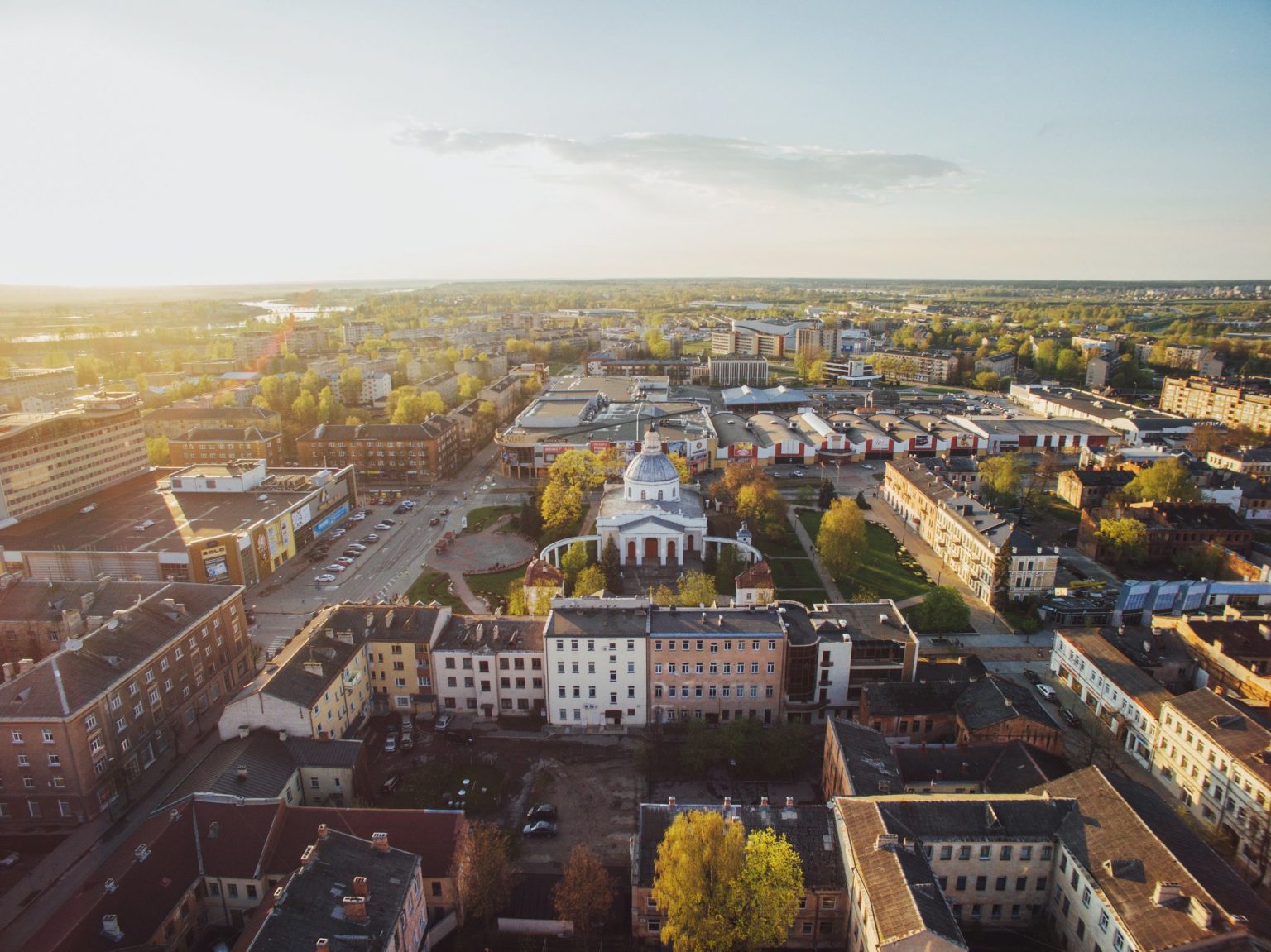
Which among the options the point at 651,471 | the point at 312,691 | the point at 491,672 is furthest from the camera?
the point at 651,471

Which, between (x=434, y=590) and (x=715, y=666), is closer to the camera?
(x=715, y=666)

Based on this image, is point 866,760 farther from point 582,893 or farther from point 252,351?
point 252,351

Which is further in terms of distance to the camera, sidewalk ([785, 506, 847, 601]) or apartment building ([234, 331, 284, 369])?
apartment building ([234, 331, 284, 369])

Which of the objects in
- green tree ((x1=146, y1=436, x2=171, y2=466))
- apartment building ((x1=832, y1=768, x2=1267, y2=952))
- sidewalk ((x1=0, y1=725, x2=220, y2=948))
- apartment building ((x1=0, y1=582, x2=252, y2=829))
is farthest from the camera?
green tree ((x1=146, y1=436, x2=171, y2=466))

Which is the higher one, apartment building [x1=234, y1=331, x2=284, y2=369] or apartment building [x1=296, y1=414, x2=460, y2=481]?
apartment building [x1=234, y1=331, x2=284, y2=369]

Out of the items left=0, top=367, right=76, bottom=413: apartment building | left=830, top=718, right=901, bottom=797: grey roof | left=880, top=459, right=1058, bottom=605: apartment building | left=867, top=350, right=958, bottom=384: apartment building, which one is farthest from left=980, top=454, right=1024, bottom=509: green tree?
left=0, top=367, right=76, bottom=413: apartment building

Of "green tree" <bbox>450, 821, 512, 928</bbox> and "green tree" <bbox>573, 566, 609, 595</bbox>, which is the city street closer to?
"green tree" <bbox>573, 566, 609, 595</bbox>

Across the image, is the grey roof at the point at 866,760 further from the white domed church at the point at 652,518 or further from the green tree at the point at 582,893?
the white domed church at the point at 652,518

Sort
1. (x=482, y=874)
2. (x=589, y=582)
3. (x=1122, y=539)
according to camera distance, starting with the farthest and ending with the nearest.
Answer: (x=1122, y=539)
(x=589, y=582)
(x=482, y=874)

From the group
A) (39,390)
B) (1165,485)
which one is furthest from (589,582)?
(39,390)
